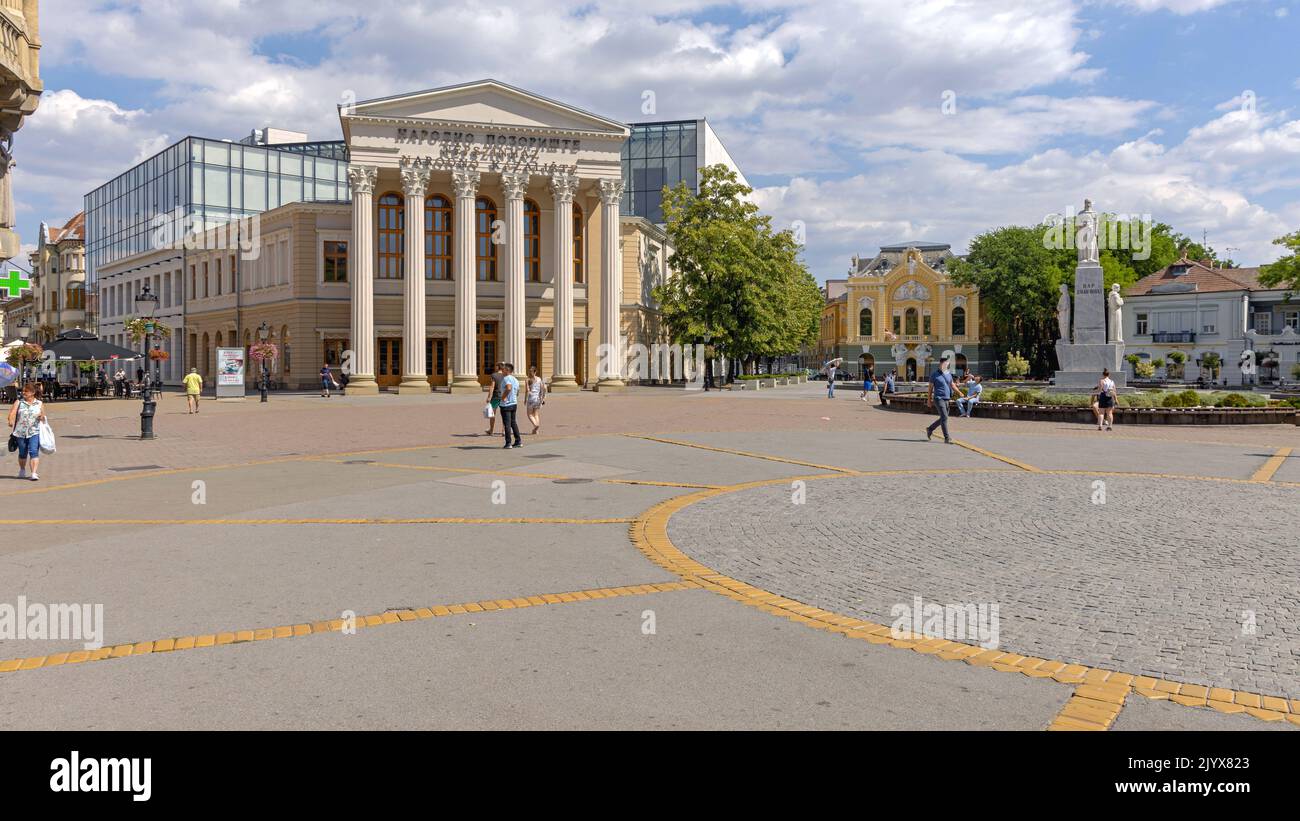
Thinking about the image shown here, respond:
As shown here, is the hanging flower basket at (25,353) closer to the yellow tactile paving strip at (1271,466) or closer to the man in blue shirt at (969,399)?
the man in blue shirt at (969,399)

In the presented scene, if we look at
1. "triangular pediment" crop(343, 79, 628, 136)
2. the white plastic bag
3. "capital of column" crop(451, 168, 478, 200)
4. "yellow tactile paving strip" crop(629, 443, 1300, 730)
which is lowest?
"yellow tactile paving strip" crop(629, 443, 1300, 730)

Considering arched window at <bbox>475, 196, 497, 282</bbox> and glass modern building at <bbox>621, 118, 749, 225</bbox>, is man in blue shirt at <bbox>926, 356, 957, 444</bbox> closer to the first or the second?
arched window at <bbox>475, 196, 497, 282</bbox>

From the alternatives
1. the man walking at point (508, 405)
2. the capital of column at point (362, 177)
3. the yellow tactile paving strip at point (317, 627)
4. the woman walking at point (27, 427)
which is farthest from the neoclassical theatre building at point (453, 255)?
the yellow tactile paving strip at point (317, 627)

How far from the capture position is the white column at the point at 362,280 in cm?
4903

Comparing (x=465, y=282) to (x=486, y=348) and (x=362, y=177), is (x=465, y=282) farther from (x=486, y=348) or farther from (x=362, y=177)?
(x=362, y=177)

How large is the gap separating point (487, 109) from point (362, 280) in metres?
12.0

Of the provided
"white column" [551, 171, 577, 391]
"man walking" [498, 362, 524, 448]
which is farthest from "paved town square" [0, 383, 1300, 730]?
"white column" [551, 171, 577, 391]

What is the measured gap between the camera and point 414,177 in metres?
49.5

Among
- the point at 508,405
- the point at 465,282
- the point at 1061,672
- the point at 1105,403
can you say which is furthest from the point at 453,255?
the point at 1061,672

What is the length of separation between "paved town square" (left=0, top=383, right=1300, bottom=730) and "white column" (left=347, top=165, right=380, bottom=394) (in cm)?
3619

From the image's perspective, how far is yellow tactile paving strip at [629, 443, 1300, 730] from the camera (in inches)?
167

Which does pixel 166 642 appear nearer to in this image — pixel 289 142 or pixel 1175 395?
pixel 1175 395
